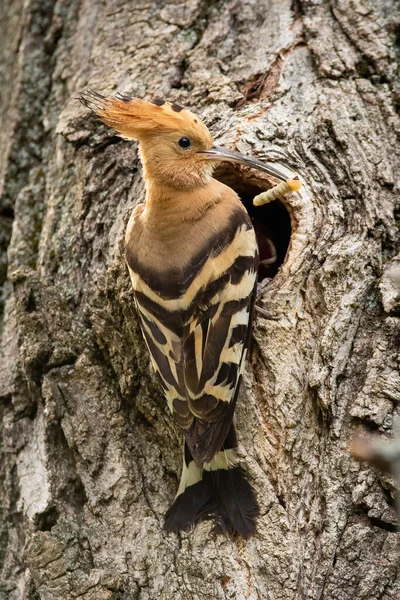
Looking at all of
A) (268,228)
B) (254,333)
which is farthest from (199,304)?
(268,228)

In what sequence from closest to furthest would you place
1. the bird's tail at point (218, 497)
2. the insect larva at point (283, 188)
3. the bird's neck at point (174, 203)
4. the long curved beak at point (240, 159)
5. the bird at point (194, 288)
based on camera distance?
the bird's tail at point (218, 497), the bird at point (194, 288), the insect larva at point (283, 188), the long curved beak at point (240, 159), the bird's neck at point (174, 203)

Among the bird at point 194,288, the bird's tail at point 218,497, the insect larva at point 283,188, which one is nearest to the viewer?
the bird's tail at point 218,497

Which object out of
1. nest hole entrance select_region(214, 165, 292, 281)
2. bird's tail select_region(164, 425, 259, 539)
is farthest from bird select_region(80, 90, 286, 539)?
nest hole entrance select_region(214, 165, 292, 281)

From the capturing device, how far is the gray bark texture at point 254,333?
200 centimetres

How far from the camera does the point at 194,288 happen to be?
92.6 inches

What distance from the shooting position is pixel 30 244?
9.30 feet

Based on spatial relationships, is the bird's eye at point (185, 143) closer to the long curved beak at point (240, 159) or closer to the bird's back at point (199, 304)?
the long curved beak at point (240, 159)

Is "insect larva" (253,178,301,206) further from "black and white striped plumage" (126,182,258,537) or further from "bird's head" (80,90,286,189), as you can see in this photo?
"black and white striped plumage" (126,182,258,537)

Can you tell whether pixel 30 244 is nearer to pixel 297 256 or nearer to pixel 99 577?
pixel 297 256

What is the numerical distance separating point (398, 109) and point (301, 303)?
0.83m

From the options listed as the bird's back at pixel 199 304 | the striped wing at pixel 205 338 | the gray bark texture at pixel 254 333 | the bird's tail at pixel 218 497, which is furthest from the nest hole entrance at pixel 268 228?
the bird's tail at pixel 218 497

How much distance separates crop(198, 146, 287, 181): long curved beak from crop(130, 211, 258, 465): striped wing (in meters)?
0.24

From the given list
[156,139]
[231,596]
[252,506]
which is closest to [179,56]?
[156,139]

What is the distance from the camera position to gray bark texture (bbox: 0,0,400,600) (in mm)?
2004
